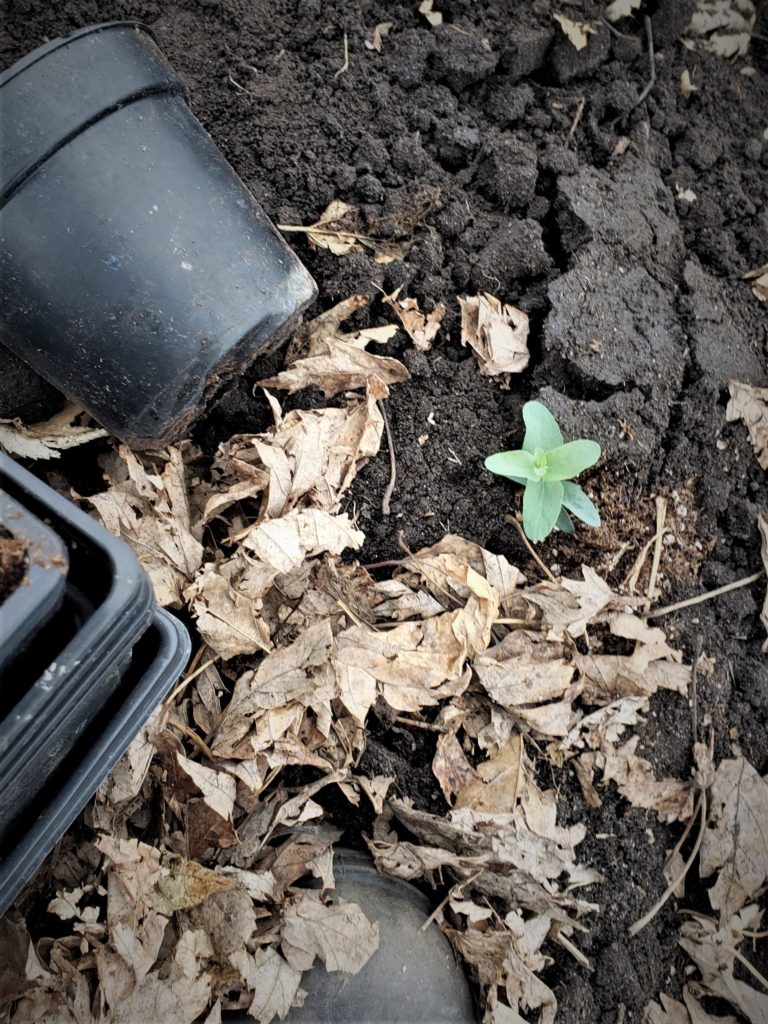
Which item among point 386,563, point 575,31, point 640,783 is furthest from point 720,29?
point 640,783

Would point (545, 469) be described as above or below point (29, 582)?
below

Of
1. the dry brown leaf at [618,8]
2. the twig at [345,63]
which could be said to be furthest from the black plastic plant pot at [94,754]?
the dry brown leaf at [618,8]

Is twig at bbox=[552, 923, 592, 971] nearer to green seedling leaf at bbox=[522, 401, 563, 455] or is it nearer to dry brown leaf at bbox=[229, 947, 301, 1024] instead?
dry brown leaf at bbox=[229, 947, 301, 1024]

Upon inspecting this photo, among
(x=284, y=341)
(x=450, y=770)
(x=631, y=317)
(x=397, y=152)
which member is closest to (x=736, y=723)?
(x=450, y=770)

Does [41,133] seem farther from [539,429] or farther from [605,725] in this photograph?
[605,725]

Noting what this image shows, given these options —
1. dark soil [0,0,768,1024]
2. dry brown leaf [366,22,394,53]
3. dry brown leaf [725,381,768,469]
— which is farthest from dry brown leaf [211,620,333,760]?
dry brown leaf [366,22,394,53]

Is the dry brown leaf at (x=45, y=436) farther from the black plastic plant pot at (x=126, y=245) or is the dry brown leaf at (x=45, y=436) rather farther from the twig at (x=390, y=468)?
the twig at (x=390, y=468)
